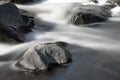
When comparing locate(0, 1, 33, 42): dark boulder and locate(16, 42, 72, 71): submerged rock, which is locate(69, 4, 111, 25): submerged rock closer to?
locate(0, 1, 33, 42): dark boulder

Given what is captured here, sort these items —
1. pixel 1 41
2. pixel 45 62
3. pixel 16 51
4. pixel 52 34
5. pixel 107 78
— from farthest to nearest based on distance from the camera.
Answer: pixel 52 34 < pixel 1 41 < pixel 16 51 < pixel 45 62 < pixel 107 78

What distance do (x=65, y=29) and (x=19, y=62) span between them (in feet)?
10.6

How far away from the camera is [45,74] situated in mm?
6551

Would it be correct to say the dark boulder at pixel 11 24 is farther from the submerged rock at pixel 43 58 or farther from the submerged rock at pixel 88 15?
the submerged rock at pixel 43 58

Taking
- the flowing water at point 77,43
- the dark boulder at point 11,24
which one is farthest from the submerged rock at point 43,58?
the dark boulder at point 11,24

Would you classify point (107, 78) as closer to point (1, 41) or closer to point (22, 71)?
point (22, 71)

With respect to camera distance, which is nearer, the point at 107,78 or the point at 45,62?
the point at 107,78

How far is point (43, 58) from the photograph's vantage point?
265 inches

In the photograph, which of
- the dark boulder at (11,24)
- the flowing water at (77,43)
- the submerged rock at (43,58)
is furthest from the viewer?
the dark boulder at (11,24)

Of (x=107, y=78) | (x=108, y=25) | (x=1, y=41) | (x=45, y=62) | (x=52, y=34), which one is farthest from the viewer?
(x=108, y=25)

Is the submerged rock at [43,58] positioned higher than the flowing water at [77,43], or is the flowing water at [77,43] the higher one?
the submerged rock at [43,58]

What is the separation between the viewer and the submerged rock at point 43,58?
21.9ft

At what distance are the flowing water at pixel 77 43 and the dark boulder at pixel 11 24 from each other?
0.80ft

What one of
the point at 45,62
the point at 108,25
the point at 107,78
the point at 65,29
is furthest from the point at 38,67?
the point at 108,25
